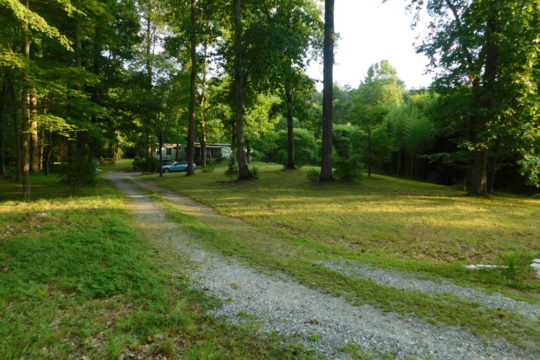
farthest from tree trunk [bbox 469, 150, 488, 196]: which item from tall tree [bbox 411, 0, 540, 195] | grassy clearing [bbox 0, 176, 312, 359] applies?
grassy clearing [bbox 0, 176, 312, 359]

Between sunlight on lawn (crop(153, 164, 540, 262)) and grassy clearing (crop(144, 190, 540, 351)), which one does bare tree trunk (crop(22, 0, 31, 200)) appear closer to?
sunlight on lawn (crop(153, 164, 540, 262))

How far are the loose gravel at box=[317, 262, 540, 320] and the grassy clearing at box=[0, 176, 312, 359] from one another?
7.84 feet

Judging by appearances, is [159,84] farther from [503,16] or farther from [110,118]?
[503,16]

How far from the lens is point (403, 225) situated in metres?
9.05

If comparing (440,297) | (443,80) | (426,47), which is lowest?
(440,297)

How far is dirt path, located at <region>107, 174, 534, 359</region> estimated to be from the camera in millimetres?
2883

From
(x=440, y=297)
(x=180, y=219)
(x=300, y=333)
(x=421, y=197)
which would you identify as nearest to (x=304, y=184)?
(x=421, y=197)

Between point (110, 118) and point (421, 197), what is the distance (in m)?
18.4

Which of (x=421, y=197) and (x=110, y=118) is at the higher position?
(x=110, y=118)

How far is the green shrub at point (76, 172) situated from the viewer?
12.7 m

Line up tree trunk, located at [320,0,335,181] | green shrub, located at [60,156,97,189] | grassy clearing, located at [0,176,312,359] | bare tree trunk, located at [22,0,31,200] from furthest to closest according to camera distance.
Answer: tree trunk, located at [320,0,335,181], green shrub, located at [60,156,97,189], bare tree trunk, located at [22,0,31,200], grassy clearing, located at [0,176,312,359]

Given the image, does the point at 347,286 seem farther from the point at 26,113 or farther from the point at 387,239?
the point at 26,113

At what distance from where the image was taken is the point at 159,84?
2333cm

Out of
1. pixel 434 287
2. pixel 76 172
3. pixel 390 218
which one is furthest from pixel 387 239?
pixel 76 172
